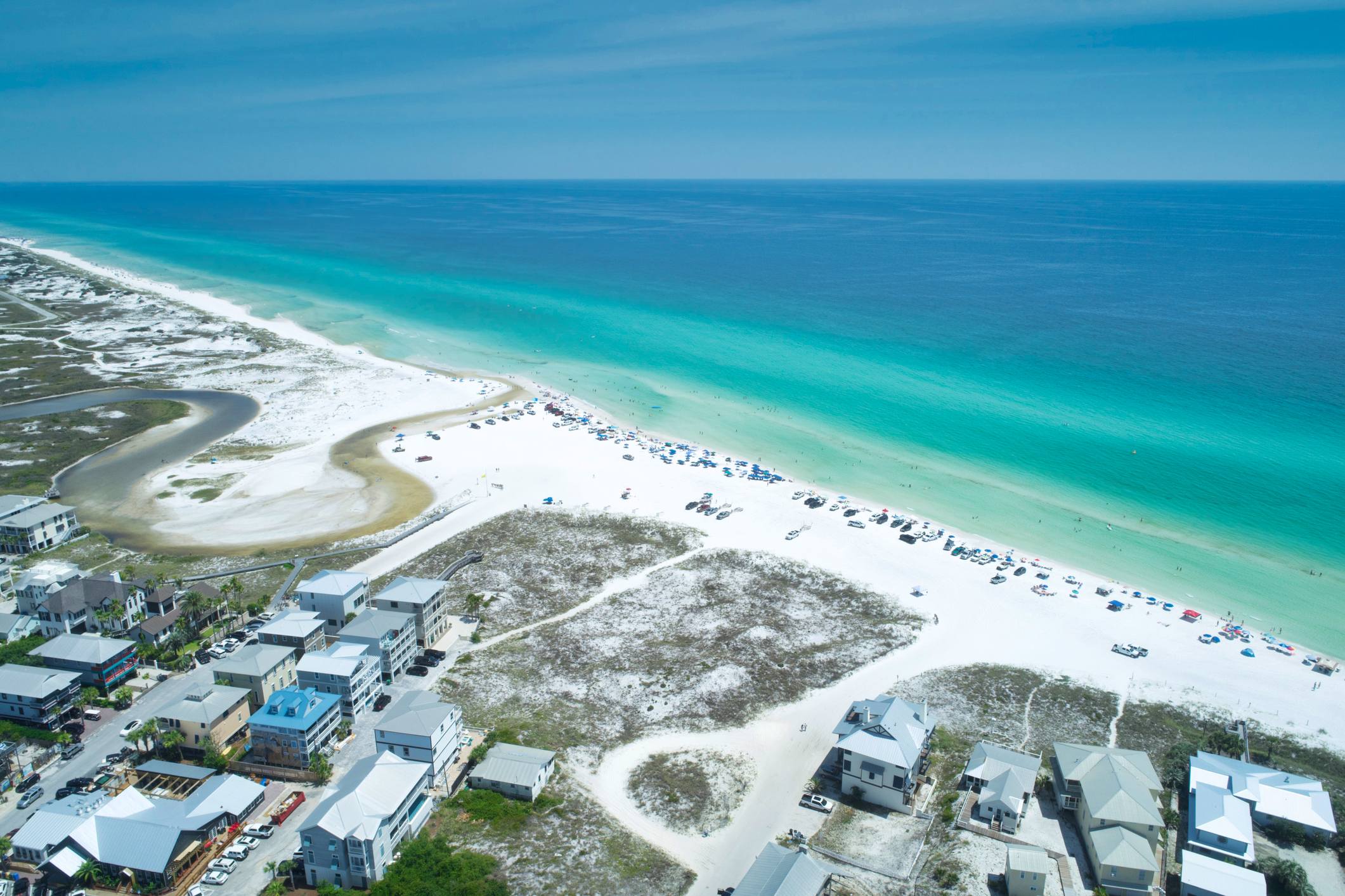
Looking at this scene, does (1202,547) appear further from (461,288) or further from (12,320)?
(12,320)

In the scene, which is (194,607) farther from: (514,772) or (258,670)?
(514,772)

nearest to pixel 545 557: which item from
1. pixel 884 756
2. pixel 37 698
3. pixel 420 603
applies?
pixel 420 603

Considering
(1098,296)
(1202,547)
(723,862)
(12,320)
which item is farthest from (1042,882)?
(12,320)

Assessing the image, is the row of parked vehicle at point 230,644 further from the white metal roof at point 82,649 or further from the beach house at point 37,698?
the beach house at point 37,698

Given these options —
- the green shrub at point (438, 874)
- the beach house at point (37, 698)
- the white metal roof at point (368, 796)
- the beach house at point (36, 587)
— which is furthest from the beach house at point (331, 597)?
the green shrub at point (438, 874)

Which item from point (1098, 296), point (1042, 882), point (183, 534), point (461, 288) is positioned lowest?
point (183, 534)
